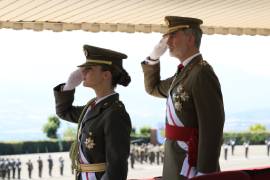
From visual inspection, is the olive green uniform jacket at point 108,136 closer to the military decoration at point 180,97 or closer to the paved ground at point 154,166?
the military decoration at point 180,97

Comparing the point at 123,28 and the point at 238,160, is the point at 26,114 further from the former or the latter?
the point at 123,28

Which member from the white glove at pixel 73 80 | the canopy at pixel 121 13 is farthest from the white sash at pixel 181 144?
the canopy at pixel 121 13

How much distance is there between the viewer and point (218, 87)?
2.55 m

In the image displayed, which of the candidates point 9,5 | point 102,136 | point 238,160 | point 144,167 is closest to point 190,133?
point 102,136

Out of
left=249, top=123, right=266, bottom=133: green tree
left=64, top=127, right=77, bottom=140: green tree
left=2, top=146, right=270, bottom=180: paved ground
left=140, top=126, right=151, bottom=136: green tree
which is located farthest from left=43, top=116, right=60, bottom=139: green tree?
left=249, top=123, right=266, bottom=133: green tree

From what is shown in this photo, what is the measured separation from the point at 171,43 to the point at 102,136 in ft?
1.48

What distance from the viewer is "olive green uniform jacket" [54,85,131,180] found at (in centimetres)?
240

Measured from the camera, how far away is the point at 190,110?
101 inches

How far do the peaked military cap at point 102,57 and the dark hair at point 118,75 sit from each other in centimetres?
2

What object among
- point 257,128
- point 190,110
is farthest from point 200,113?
point 257,128

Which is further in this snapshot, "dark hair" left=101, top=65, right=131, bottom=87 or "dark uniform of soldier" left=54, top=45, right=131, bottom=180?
"dark hair" left=101, top=65, right=131, bottom=87

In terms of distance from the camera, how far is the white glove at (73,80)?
2.67 m

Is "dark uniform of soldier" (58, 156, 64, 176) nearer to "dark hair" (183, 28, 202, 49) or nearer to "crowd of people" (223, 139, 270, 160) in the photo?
"crowd of people" (223, 139, 270, 160)

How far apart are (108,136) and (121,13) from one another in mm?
2622
